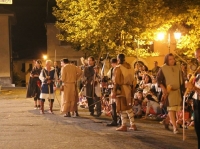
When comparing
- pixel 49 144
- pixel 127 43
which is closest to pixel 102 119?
pixel 49 144

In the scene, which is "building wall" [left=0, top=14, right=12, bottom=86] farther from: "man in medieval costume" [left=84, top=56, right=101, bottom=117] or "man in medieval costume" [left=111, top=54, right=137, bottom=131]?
"man in medieval costume" [left=111, top=54, right=137, bottom=131]

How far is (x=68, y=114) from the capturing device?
A: 1373 cm

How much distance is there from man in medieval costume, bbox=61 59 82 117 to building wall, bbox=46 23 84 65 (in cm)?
2492

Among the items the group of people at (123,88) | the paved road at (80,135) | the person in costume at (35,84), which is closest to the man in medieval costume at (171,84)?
the group of people at (123,88)

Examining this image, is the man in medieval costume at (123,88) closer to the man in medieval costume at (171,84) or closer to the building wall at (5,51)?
the man in medieval costume at (171,84)

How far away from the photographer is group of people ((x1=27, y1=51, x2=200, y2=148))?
9922mm

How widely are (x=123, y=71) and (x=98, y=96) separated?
3.56 m

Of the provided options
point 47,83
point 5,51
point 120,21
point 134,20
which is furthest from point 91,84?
point 5,51

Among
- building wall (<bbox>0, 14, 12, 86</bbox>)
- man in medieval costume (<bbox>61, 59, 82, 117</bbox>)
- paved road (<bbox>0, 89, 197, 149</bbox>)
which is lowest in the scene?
paved road (<bbox>0, 89, 197, 149</bbox>)

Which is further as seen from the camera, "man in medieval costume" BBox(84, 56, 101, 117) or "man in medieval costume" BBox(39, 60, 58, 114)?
"man in medieval costume" BBox(39, 60, 58, 114)

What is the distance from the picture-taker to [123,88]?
10.5 m

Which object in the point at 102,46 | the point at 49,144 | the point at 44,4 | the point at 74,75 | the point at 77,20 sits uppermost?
the point at 44,4

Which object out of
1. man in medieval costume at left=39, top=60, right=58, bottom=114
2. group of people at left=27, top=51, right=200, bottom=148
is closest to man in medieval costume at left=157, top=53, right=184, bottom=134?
group of people at left=27, top=51, right=200, bottom=148

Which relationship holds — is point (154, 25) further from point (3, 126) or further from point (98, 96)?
point (3, 126)
